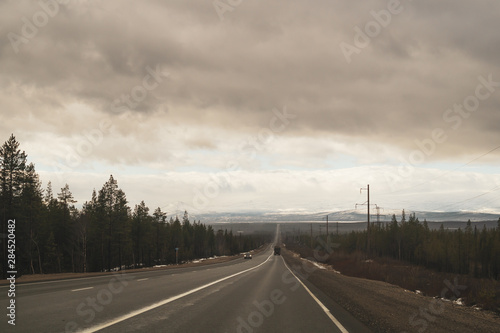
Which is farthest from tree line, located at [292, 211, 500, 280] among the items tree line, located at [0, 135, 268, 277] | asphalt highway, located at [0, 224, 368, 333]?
asphalt highway, located at [0, 224, 368, 333]

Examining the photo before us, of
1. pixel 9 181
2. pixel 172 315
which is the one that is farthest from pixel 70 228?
pixel 172 315

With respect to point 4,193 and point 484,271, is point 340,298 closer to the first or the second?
point 4,193

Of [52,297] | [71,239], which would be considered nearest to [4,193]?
[71,239]

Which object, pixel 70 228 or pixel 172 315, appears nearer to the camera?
pixel 172 315

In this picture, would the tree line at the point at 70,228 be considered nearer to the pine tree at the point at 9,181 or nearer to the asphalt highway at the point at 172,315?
the pine tree at the point at 9,181

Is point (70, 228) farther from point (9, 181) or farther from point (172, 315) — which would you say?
point (172, 315)

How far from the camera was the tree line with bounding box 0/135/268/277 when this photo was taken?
147 ft

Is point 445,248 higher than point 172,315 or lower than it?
lower

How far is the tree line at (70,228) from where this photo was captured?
44.9 metres

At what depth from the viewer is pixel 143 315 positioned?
10242mm

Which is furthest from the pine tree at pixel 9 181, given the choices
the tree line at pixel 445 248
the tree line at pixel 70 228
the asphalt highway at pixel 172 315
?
the tree line at pixel 445 248

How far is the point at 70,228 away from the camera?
2854 inches

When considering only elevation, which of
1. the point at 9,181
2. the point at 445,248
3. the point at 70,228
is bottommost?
the point at 445,248

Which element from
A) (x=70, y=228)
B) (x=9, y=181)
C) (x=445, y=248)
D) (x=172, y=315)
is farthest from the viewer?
(x=445, y=248)
